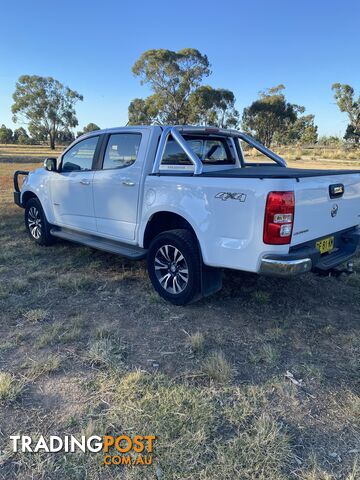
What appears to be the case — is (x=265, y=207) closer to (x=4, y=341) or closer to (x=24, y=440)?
(x=24, y=440)

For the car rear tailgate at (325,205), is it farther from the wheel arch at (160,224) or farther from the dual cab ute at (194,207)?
the wheel arch at (160,224)

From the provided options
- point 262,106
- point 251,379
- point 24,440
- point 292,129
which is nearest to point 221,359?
point 251,379

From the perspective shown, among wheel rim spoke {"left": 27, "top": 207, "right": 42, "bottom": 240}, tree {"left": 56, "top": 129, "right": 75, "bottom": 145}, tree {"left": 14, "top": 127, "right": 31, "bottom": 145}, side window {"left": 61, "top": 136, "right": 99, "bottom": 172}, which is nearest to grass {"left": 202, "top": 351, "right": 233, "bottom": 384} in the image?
side window {"left": 61, "top": 136, "right": 99, "bottom": 172}

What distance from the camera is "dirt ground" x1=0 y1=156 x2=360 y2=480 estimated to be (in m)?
2.17

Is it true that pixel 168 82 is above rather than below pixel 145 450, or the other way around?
above

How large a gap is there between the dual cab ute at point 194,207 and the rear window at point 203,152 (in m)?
0.01

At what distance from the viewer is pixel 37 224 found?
6234 millimetres

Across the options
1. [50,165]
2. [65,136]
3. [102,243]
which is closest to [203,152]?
[102,243]

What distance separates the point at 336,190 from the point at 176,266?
5.77 feet

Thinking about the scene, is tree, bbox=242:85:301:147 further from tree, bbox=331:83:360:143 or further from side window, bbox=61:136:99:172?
side window, bbox=61:136:99:172

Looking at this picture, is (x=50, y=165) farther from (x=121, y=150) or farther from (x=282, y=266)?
(x=282, y=266)

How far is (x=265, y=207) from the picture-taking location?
3.08m

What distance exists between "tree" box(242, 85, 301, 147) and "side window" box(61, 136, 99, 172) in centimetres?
4963

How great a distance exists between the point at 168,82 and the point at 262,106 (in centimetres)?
1353
